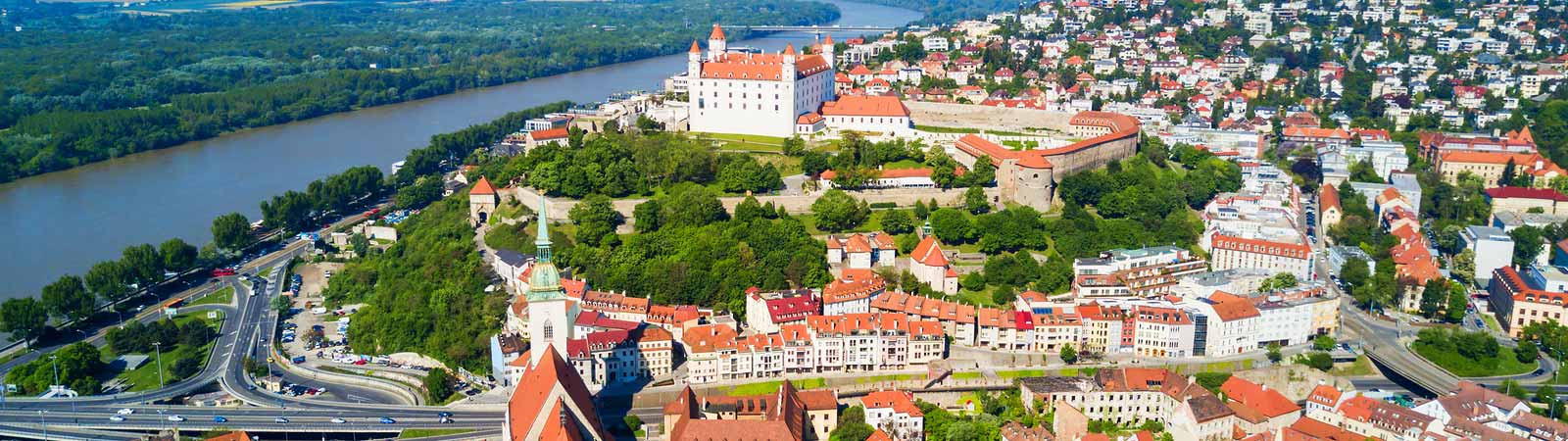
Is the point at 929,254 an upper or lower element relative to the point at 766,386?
upper

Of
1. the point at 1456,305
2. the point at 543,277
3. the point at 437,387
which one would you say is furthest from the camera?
the point at 1456,305

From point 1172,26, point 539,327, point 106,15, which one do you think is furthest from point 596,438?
point 106,15

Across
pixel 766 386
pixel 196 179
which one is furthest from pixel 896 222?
pixel 196 179

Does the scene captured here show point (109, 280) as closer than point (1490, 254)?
Yes

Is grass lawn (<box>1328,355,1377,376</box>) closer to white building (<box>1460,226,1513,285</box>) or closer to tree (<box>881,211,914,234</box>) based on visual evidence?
white building (<box>1460,226,1513,285</box>)

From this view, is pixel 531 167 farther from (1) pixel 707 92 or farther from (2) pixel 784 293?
(2) pixel 784 293

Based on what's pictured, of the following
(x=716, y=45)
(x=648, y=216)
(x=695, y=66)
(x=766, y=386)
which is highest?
(x=716, y=45)

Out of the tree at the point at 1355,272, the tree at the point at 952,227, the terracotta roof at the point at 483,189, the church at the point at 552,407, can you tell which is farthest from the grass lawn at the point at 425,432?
the tree at the point at 1355,272

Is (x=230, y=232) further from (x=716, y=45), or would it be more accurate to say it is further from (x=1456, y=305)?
(x=1456, y=305)

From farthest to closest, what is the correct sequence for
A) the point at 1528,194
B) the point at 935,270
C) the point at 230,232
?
1. the point at 1528,194
2. the point at 230,232
3. the point at 935,270
